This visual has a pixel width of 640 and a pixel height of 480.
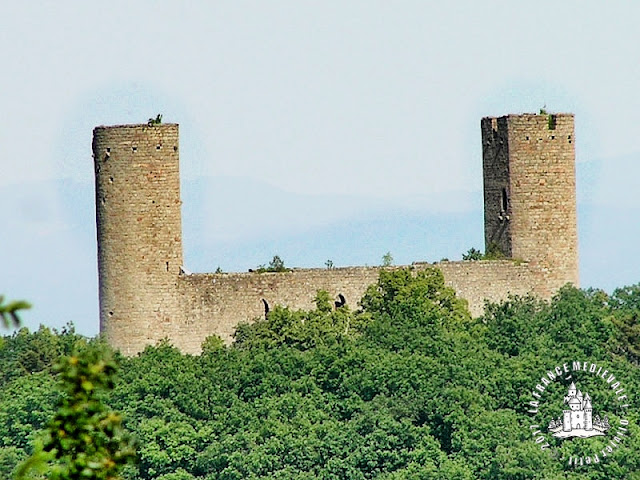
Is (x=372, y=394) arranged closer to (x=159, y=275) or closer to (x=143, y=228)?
(x=159, y=275)

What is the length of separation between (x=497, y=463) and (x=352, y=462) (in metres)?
1.84

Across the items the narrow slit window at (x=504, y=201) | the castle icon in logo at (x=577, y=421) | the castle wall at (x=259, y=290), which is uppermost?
the narrow slit window at (x=504, y=201)

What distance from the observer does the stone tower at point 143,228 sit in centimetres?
3134

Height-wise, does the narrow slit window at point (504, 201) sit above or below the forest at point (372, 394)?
above

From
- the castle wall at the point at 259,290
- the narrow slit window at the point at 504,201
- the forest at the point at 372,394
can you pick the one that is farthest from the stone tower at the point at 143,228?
the narrow slit window at the point at 504,201

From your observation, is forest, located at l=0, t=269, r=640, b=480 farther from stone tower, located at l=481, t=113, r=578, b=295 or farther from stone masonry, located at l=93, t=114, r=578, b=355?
stone tower, located at l=481, t=113, r=578, b=295

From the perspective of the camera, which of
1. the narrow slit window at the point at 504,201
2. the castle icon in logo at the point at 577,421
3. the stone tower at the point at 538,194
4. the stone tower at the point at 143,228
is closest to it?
the stone tower at the point at 143,228

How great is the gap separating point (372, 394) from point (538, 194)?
3.48 metres

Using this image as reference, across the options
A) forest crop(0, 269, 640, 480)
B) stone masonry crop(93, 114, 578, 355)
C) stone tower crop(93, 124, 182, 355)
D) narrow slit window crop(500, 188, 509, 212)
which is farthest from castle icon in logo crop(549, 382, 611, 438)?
stone tower crop(93, 124, 182, 355)

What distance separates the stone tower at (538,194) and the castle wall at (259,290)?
73 cm

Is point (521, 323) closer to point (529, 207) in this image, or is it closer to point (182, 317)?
point (529, 207)

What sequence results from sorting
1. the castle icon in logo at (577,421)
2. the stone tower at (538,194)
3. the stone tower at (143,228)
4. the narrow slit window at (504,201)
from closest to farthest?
the stone tower at (143,228)
the castle icon in logo at (577,421)
the stone tower at (538,194)
the narrow slit window at (504,201)

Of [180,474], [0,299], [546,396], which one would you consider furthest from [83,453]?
[546,396]

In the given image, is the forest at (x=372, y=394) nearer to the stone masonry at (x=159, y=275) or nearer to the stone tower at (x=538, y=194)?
the stone masonry at (x=159, y=275)
